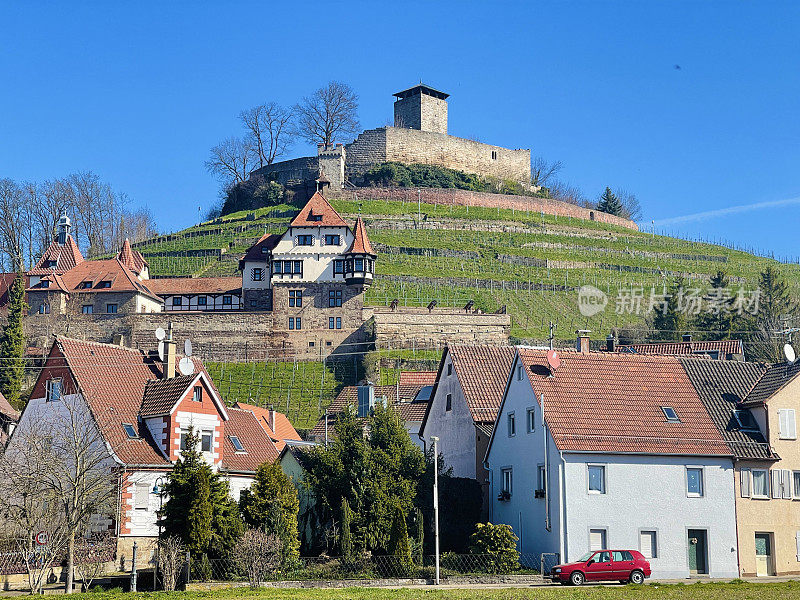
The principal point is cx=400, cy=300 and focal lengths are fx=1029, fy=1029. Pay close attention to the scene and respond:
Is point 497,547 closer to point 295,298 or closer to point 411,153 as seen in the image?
point 295,298

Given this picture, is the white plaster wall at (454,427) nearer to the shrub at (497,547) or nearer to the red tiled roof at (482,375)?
the red tiled roof at (482,375)

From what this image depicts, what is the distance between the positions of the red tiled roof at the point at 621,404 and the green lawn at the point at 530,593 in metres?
7.31

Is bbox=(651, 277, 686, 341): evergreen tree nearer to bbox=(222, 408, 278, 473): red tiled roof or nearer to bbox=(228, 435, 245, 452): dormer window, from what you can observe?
bbox=(222, 408, 278, 473): red tiled roof

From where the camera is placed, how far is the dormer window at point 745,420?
3747cm

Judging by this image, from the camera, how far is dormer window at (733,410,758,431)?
37.5m

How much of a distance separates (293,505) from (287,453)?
8.18 m

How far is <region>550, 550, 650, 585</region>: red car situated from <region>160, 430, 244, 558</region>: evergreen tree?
10026 millimetres

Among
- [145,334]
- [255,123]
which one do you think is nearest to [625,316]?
[145,334]

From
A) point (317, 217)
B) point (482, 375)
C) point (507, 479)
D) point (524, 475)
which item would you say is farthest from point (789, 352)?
point (317, 217)

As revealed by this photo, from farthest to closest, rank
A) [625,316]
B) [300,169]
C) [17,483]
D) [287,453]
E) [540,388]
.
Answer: [300,169] → [625,316] → [287,453] → [540,388] → [17,483]

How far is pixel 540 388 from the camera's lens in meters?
36.9

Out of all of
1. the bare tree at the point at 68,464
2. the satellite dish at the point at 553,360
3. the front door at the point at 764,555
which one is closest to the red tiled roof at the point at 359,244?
the bare tree at the point at 68,464

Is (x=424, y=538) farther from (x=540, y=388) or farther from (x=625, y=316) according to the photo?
(x=625, y=316)

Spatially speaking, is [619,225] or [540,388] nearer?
[540,388]
